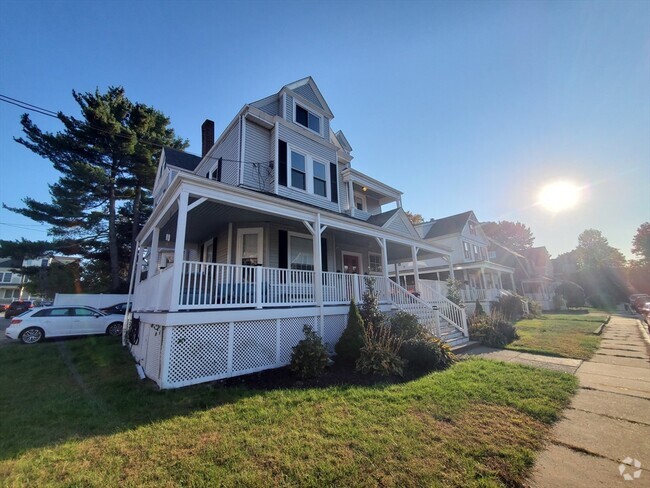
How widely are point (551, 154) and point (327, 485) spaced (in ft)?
51.1

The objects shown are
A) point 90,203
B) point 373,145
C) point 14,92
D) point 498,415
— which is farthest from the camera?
point 90,203

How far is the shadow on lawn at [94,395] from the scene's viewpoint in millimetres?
4027

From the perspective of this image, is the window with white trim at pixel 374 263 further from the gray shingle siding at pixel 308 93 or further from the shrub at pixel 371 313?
the gray shingle siding at pixel 308 93

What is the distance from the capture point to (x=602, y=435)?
3.87 meters

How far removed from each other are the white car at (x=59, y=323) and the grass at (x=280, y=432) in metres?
7.36

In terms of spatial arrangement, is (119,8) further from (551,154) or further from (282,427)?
(551,154)

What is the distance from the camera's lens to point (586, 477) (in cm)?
297

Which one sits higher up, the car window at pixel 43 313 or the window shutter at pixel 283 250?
the window shutter at pixel 283 250

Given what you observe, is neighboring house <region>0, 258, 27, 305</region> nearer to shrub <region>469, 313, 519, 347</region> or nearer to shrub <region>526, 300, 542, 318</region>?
shrub <region>469, 313, 519, 347</region>

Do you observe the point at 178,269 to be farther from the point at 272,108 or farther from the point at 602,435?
the point at 272,108

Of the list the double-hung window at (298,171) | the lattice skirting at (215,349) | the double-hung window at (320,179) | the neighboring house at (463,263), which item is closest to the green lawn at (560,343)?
the neighboring house at (463,263)

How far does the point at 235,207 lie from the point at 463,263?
20.7 m

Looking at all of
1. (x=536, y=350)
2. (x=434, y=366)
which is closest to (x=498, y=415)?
(x=434, y=366)

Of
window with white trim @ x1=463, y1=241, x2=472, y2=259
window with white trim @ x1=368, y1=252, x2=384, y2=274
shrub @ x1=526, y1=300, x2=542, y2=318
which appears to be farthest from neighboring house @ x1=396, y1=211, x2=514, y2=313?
window with white trim @ x1=368, y1=252, x2=384, y2=274
